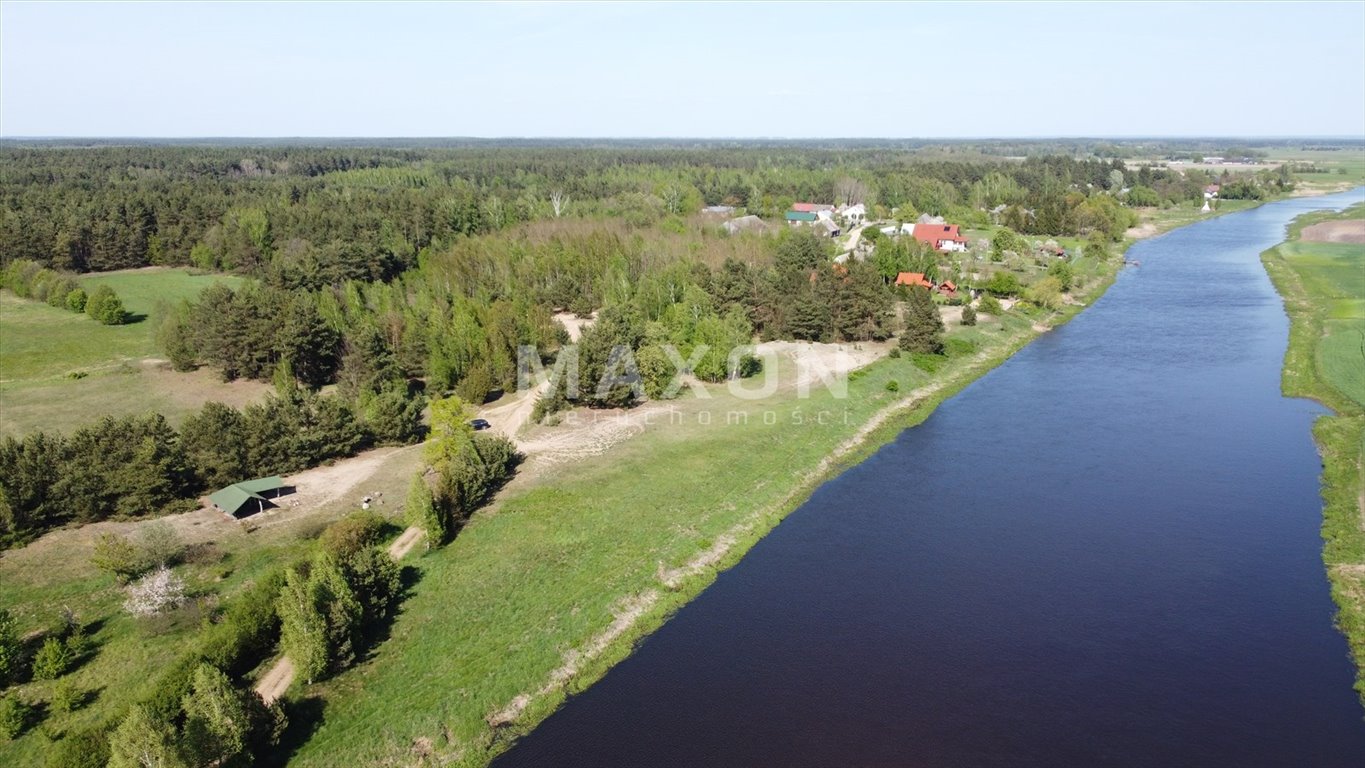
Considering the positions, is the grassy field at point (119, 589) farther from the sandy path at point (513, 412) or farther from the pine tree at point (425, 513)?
the sandy path at point (513, 412)

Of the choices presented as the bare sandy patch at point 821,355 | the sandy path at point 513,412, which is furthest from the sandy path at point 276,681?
the bare sandy patch at point 821,355

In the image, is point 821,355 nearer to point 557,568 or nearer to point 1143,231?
point 557,568

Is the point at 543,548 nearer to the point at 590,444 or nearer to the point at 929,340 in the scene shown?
the point at 590,444

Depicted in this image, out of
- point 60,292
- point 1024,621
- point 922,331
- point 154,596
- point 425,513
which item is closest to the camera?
point 154,596

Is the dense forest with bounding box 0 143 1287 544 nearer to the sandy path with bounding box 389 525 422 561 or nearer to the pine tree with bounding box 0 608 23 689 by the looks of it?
the pine tree with bounding box 0 608 23 689

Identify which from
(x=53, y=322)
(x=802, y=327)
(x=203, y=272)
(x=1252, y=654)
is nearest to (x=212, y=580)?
(x=1252, y=654)

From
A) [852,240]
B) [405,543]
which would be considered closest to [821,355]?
[405,543]

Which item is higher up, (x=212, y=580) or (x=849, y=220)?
(x=849, y=220)

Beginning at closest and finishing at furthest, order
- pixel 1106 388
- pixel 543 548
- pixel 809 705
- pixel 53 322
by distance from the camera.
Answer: pixel 809 705 → pixel 543 548 → pixel 1106 388 → pixel 53 322
